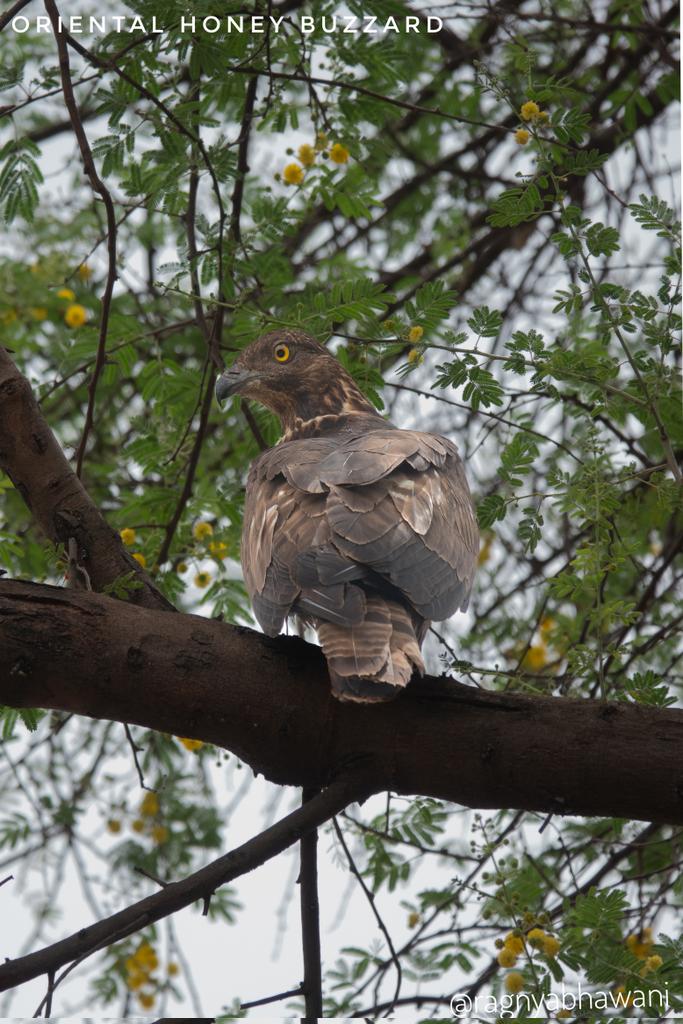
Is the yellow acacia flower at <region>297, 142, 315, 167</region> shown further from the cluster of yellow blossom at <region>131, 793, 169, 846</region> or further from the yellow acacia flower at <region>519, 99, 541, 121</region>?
the cluster of yellow blossom at <region>131, 793, 169, 846</region>

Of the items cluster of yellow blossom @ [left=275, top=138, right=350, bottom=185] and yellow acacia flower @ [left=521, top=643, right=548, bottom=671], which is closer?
cluster of yellow blossom @ [left=275, top=138, right=350, bottom=185]

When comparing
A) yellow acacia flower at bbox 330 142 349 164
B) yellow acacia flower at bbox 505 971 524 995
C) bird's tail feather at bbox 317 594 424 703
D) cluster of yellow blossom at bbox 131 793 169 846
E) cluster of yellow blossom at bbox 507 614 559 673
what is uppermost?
yellow acacia flower at bbox 330 142 349 164

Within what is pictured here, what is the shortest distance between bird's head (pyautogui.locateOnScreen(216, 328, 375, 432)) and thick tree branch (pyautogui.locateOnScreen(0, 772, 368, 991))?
83.0 inches

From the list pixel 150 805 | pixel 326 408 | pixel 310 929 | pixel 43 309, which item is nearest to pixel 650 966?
pixel 310 929

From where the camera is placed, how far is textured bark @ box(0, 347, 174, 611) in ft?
11.0

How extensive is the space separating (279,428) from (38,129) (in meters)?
2.75

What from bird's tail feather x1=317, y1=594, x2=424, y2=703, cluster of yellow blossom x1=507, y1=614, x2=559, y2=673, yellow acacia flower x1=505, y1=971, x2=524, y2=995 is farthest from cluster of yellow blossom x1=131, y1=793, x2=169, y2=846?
bird's tail feather x1=317, y1=594, x2=424, y2=703

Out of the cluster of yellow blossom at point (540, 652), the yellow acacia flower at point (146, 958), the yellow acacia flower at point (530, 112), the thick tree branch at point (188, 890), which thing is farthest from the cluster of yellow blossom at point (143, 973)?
the yellow acacia flower at point (530, 112)

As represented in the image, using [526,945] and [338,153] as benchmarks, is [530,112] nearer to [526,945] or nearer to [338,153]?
[338,153]

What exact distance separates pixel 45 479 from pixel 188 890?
1.35m

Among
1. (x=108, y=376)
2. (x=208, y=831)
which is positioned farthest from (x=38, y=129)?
(x=208, y=831)

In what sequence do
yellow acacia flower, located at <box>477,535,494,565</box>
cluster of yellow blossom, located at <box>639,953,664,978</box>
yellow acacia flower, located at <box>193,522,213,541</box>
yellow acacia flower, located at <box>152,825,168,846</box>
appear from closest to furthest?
cluster of yellow blossom, located at <box>639,953,664,978</box>, yellow acacia flower, located at <box>193,522,213,541</box>, yellow acacia flower, located at <box>152,825,168,846</box>, yellow acacia flower, located at <box>477,535,494,565</box>

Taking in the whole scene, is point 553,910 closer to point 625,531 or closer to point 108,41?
point 625,531

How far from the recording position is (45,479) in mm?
3414
